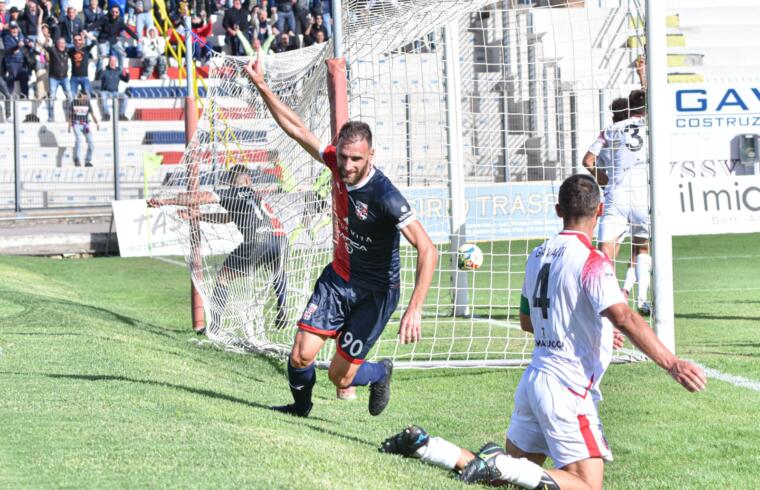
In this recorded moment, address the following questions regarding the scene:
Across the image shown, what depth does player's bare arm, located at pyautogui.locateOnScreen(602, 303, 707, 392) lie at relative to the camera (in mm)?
4859

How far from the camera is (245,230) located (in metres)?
11.6

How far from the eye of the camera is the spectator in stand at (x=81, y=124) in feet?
87.0

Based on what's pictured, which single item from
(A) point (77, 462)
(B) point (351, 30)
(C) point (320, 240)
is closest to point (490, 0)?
(B) point (351, 30)

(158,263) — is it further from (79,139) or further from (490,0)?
(490,0)

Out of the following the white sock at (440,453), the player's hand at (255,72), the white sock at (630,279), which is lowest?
the white sock at (440,453)

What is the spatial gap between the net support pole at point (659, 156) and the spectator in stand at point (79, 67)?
70.2 ft

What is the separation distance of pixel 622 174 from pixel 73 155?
1808 cm

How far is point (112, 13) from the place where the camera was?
31375 millimetres

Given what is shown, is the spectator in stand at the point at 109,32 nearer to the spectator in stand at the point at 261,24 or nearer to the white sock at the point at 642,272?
the spectator in stand at the point at 261,24

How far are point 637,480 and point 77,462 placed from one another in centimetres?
290

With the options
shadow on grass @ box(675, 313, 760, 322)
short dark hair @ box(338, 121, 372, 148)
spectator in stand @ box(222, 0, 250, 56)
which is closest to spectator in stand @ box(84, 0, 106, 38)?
spectator in stand @ box(222, 0, 250, 56)

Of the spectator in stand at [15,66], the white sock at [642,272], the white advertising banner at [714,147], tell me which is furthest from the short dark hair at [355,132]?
the spectator in stand at [15,66]

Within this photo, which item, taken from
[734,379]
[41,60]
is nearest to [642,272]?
[734,379]

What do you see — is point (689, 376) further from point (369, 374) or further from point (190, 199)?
point (190, 199)
